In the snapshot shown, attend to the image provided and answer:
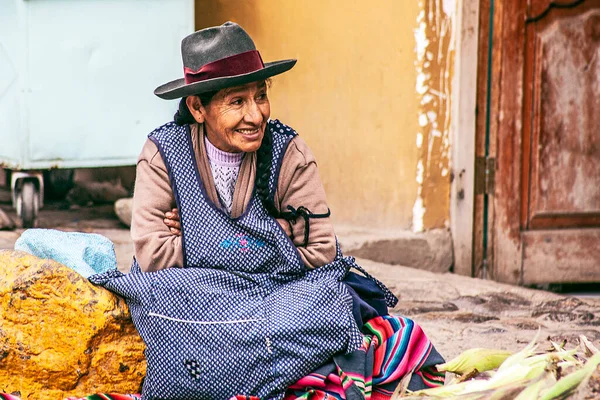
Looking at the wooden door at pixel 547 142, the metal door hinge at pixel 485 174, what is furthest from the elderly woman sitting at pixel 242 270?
the wooden door at pixel 547 142

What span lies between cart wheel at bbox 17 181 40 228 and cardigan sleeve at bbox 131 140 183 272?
2.61m

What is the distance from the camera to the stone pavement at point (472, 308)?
3.95 metres

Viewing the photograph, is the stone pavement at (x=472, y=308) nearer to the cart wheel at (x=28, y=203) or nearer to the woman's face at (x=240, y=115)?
the cart wheel at (x=28, y=203)

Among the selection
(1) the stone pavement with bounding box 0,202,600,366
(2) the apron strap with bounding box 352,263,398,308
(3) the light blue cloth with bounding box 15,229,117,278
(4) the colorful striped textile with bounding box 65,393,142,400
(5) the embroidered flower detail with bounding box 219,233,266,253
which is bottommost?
(1) the stone pavement with bounding box 0,202,600,366

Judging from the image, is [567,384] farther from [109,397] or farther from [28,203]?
[28,203]

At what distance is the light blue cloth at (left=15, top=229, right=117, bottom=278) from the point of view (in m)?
3.06

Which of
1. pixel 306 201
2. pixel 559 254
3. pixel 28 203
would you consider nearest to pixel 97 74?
pixel 28 203

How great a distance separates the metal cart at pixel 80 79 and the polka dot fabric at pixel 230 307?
237 cm

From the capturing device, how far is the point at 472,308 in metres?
4.49

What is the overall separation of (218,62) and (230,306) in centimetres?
78

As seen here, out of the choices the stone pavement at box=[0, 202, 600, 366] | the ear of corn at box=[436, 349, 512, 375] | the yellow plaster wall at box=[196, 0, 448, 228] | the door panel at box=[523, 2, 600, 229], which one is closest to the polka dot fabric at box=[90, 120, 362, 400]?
the ear of corn at box=[436, 349, 512, 375]

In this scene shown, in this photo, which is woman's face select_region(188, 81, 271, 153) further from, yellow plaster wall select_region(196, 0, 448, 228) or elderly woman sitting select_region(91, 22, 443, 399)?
yellow plaster wall select_region(196, 0, 448, 228)

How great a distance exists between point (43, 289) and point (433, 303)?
91.0 inches

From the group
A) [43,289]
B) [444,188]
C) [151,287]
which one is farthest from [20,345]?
[444,188]
